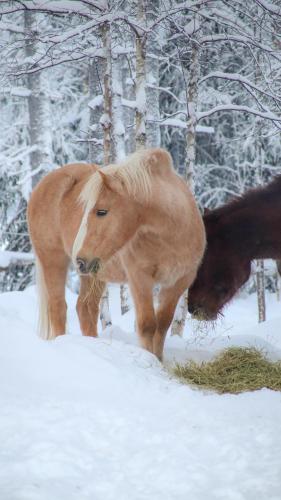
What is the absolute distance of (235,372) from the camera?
5023 mm

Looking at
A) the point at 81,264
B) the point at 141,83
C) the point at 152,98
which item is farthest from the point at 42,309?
the point at 152,98

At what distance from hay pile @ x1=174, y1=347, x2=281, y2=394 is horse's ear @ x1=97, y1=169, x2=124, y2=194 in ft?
5.19

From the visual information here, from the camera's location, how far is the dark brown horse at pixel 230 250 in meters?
6.38

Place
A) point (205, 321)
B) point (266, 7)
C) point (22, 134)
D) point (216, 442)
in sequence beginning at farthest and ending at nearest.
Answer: point (22, 134), point (266, 7), point (205, 321), point (216, 442)

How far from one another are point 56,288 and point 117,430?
129 inches

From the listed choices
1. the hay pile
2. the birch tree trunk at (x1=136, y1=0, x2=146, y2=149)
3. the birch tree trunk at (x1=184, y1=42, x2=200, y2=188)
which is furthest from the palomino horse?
the birch tree trunk at (x1=184, y1=42, x2=200, y2=188)

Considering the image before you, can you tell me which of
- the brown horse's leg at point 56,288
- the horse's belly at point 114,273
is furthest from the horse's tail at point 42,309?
the horse's belly at point 114,273

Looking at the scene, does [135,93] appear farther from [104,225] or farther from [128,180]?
[104,225]

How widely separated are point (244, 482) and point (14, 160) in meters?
12.9

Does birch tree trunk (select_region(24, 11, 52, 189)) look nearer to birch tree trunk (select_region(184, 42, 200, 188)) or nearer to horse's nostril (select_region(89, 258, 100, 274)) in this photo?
birch tree trunk (select_region(184, 42, 200, 188))

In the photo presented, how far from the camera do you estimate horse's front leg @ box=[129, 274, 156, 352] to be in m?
Answer: 5.17

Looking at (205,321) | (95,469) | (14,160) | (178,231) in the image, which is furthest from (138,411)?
(14,160)

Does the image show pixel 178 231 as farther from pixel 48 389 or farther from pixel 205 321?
pixel 48 389

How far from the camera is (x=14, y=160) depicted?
14531mm
